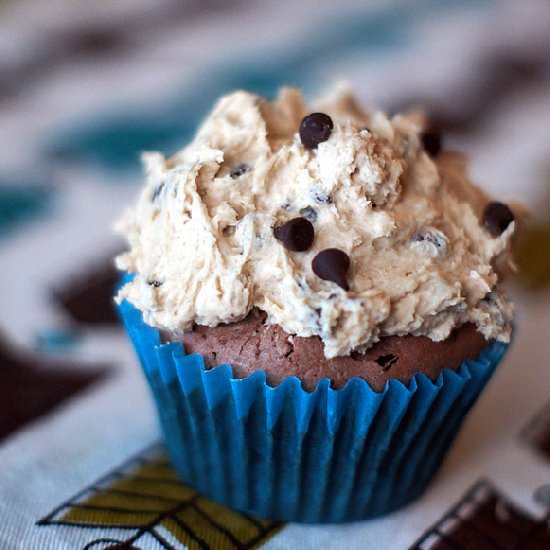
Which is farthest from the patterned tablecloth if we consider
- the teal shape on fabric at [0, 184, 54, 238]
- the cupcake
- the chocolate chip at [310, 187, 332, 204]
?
the chocolate chip at [310, 187, 332, 204]

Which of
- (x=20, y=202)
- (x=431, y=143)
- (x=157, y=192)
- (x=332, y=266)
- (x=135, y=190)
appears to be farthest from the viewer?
(x=135, y=190)

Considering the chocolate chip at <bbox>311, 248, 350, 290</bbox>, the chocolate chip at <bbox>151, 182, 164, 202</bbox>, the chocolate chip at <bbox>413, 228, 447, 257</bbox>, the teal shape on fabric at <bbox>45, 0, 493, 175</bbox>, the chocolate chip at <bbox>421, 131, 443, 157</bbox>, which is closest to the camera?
the chocolate chip at <bbox>311, 248, 350, 290</bbox>

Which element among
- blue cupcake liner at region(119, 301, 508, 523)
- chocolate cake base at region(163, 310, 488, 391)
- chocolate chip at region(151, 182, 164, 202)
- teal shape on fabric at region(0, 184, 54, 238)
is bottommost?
teal shape on fabric at region(0, 184, 54, 238)

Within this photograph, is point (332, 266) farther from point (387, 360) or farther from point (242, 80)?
point (242, 80)

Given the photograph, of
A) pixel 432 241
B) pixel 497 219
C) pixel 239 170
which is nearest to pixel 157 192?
pixel 239 170

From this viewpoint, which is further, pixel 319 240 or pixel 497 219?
pixel 497 219

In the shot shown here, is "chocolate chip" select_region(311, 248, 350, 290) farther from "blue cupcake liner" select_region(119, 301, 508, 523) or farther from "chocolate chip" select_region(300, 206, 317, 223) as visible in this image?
"blue cupcake liner" select_region(119, 301, 508, 523)
